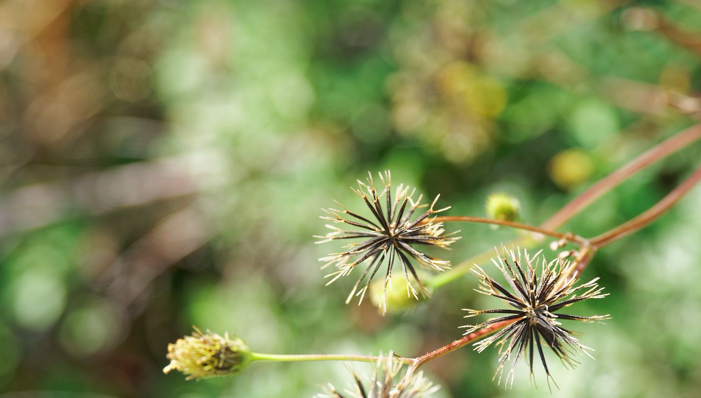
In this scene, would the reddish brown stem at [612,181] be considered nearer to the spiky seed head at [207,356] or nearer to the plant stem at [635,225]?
the plant stem at [635,225]

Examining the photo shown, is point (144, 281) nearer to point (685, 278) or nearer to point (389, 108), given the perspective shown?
point (389, 108)

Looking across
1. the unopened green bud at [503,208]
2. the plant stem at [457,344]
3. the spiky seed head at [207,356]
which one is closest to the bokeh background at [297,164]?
the unopened green bud at [503,208]

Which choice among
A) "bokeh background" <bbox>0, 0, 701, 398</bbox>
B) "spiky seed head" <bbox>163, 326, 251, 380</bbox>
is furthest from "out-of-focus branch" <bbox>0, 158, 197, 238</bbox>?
"spiky seed head" <bbox>163, 326, 251, 380</bbox>

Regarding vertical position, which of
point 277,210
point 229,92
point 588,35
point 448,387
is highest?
point 588,35

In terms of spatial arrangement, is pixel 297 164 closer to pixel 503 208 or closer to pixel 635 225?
pixel 503 208

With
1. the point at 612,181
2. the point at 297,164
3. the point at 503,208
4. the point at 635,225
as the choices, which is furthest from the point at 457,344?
the point at 297,164

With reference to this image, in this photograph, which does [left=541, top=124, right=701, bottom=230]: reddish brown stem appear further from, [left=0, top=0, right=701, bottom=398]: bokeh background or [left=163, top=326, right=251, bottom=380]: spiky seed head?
[left=163, top=326, right=251, bottom=380]: spiky seed head

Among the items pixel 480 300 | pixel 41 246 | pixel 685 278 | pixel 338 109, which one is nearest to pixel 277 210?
pixel 338 109
